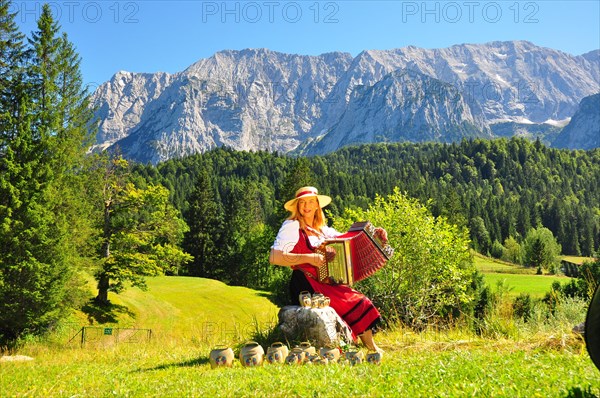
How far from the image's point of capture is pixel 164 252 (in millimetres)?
35500

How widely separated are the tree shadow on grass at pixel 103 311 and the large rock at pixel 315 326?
27105 millimetres

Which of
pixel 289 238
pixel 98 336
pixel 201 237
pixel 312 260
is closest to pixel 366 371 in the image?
pixel 312 260

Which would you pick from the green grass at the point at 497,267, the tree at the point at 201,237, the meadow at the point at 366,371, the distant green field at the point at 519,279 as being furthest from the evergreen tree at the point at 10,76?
the green grass at the point at 497,267

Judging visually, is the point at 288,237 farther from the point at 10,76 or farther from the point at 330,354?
the point at 10,76

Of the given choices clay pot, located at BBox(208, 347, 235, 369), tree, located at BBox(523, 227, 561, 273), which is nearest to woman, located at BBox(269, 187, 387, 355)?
clay pot, located at BBox(208, 347, 235, 369)

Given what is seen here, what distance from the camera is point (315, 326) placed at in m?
7.87

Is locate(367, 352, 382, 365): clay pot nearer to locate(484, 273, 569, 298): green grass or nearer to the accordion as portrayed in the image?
the accordion

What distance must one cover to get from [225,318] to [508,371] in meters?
36.7

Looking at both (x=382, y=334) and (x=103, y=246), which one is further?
(x=103, y=246)

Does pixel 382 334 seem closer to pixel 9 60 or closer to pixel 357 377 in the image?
pixel 357 377

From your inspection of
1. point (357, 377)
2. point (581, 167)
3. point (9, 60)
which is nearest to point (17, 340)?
point (9, 60)

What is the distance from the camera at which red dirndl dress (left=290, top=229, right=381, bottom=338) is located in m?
8.11

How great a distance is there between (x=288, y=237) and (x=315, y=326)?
1.57 m

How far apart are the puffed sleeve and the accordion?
1.56ft
